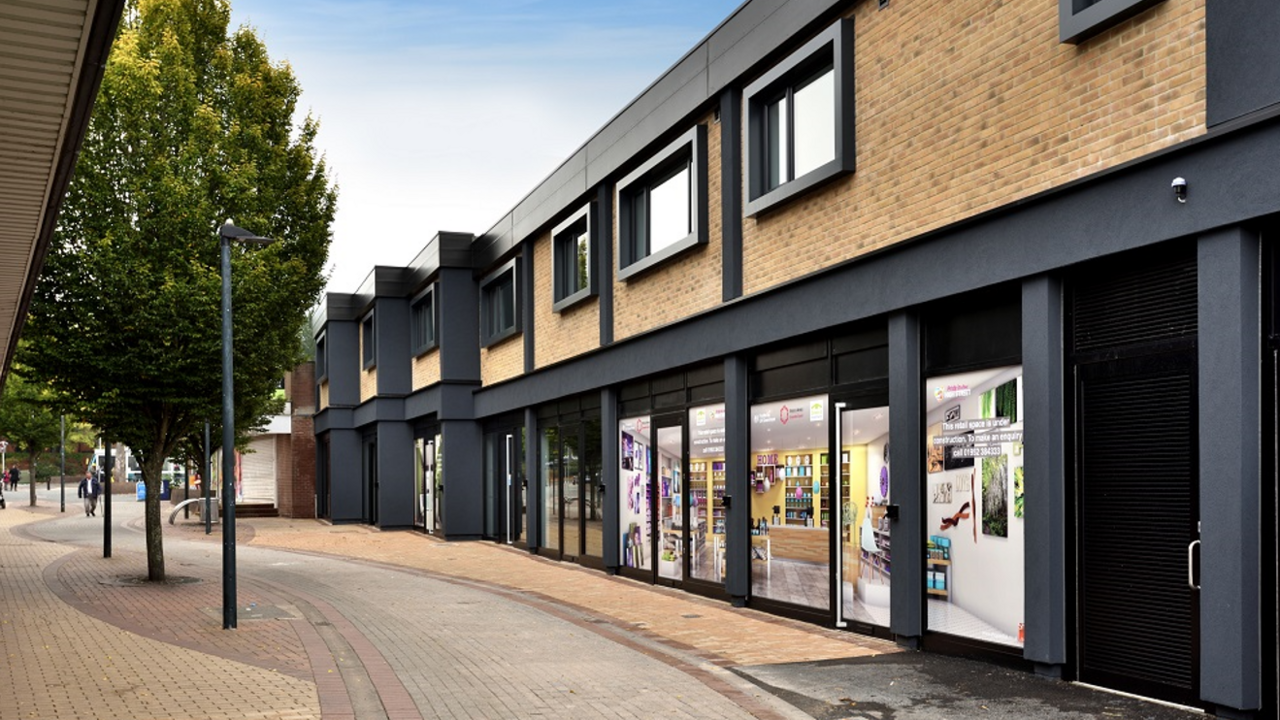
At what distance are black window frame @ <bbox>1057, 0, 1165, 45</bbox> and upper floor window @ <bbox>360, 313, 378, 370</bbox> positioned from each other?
1051 inches

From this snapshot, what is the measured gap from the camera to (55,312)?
17.1 m

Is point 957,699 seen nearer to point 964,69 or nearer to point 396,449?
point 964,69

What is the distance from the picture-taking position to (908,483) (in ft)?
37.0

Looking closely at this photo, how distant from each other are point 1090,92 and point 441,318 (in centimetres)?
2073

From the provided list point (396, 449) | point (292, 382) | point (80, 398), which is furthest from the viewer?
point (292, 382)

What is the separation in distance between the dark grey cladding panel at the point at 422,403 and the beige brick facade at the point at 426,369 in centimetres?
19

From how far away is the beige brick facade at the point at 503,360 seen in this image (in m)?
25.0

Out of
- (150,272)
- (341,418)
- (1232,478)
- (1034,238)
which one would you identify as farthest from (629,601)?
(341,418)

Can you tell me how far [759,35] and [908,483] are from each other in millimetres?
5613

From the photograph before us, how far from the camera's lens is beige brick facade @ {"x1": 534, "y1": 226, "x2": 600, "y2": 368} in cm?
2071

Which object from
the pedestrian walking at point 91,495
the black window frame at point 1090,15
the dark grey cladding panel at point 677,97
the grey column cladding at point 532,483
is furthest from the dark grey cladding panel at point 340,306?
the black window frame at point 1090,15

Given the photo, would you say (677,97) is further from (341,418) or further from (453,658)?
(341,418)

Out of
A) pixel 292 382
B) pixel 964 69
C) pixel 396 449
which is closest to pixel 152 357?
pixel 964 69

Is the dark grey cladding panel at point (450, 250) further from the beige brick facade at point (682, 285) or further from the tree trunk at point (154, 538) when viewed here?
the tree trunk at point (154, 538)
